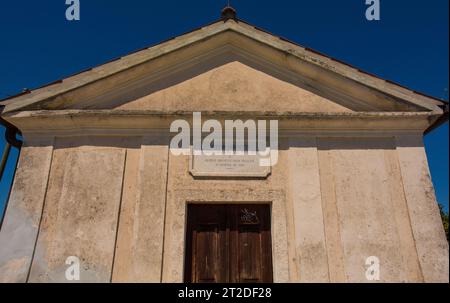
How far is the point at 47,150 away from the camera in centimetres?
568

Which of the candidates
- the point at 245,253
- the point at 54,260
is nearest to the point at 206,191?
the point at 245,253

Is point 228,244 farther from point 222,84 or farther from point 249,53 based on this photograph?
point 249,53

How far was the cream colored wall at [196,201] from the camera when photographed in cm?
508

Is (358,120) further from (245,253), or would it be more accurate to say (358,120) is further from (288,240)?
(245,253)

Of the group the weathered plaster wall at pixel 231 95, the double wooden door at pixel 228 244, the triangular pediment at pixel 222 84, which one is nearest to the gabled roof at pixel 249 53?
the triangular pediment at pixel 222 84

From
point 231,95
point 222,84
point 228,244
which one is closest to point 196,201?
point 228,244

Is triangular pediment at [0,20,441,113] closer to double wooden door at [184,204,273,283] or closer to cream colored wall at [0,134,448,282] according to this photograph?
cream colored wall at [0,134,448,282]

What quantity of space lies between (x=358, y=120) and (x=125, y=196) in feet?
12.5

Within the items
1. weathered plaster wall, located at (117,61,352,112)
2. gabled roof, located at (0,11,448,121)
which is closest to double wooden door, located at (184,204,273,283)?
weathered plaster wall, located at (117,61,352,112)

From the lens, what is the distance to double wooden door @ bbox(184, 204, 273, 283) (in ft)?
17.2

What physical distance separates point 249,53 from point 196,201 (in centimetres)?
286

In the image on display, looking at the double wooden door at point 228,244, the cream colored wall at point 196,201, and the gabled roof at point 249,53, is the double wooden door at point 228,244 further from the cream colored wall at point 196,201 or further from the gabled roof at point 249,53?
the gabled roof at point 249,53

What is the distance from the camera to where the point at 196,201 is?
543 centimetres

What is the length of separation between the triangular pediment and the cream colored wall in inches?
25.8
